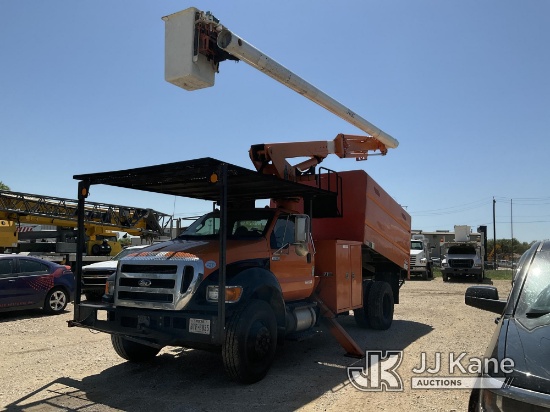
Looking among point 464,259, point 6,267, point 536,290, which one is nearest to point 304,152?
point 536,290

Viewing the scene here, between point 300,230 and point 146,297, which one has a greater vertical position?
point 300,230

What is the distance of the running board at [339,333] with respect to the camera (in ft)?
24.3

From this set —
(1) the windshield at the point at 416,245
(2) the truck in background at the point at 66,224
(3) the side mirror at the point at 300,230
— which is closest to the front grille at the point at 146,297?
(3) the side mirror at the point at 300,230

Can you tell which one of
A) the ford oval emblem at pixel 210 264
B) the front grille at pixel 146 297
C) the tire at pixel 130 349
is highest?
the ford oval emblem at pixel 210 264

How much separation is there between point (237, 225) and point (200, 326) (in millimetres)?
2373

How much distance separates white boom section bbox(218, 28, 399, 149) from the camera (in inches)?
272

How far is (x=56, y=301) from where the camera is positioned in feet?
38.8

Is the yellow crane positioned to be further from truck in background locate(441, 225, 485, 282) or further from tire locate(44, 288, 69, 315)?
truck in background locate(441, 225, 485, 282)

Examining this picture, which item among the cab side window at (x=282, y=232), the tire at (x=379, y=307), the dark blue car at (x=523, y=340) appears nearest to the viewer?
the dark blue car at (x=523, y=340)

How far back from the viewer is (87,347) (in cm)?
810

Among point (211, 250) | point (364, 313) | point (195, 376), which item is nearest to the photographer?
point (211, 250)

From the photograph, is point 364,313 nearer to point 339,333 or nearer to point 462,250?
point 339,333

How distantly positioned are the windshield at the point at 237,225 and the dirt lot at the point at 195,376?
6.49 feet

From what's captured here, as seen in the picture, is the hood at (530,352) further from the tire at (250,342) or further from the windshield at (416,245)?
the windshield at (416,245)
